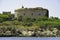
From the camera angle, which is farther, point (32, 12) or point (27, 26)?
point (32, 12)

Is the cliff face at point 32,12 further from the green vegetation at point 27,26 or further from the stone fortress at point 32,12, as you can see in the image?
the green vegetation at point 27,26

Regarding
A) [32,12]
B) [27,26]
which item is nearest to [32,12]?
[32,12]

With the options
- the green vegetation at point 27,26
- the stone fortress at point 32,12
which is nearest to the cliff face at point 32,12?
the stone fortress at point 32,12

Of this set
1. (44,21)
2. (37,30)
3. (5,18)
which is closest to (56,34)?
(37,30)

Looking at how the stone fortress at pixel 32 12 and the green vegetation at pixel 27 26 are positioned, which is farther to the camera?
the stone fortress at pixel 32 12

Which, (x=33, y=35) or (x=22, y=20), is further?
(x=22, y=20)

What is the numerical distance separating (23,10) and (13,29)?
1975cm

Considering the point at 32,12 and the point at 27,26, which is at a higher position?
the point at 32,12

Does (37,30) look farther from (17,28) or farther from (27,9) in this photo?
(27,9)

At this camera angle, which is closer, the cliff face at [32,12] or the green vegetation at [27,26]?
the green vegetation at [27,26]

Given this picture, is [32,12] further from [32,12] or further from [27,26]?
[27,26]

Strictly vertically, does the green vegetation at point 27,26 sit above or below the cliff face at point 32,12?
below

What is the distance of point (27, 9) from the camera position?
3730 inches

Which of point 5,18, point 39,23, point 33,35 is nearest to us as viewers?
point 33,35
